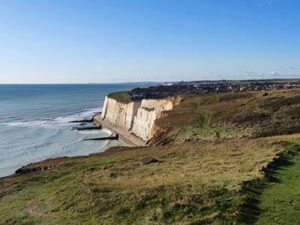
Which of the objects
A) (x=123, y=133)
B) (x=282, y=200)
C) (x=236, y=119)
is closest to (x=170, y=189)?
(x=282, y=200)

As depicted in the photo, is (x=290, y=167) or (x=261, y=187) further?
(x=290, y=167)

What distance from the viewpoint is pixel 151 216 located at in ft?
55.9

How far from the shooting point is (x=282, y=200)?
56.1 feet

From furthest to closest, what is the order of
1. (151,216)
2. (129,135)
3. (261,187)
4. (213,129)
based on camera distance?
(129,135)
(213,129)
(261,187)
(151,216)

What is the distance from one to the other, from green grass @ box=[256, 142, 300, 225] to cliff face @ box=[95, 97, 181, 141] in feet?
120

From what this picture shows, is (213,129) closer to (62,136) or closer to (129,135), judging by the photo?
(129,135)

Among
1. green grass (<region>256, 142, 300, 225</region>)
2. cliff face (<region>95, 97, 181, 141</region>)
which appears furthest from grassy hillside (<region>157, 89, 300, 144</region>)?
green grass (<region>256, 142, 300, 225</region>)

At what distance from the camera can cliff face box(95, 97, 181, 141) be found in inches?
2870

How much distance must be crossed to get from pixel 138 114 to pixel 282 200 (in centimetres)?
6544

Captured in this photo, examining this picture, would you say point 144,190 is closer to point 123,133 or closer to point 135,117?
point 123,133

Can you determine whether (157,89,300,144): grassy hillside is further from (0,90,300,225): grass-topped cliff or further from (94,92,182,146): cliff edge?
(0,90,300,225): grass-topped cliff

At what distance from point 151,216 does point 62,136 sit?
63.6 m

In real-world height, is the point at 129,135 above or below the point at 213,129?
below

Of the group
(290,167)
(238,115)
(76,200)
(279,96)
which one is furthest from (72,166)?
(279,96)
